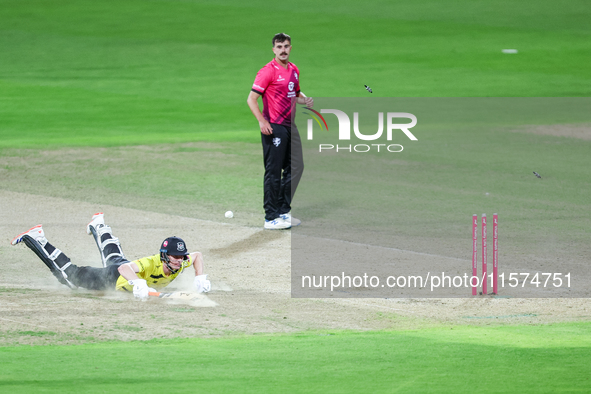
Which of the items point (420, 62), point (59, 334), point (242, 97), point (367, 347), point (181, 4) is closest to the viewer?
point (367, 347)

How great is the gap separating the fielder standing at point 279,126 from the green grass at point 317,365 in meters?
5.40

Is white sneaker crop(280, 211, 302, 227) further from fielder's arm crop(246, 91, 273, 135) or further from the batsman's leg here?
the batsman's leg

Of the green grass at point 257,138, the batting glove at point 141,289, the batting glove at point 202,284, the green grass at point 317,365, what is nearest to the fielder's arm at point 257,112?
the green grass at point 257,138

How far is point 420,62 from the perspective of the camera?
32.6m

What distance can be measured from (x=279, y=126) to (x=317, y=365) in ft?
21.5

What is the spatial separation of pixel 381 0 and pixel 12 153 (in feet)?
82.0

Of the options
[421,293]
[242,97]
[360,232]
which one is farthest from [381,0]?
[421,293]

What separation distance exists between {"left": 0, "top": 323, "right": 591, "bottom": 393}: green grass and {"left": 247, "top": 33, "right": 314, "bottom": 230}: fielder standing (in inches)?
213

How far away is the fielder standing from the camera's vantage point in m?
12.5

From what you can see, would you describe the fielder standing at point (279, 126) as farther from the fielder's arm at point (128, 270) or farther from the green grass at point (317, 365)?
the green grass at point (317, 365)

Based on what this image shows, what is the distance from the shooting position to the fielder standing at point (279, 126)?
12.5m

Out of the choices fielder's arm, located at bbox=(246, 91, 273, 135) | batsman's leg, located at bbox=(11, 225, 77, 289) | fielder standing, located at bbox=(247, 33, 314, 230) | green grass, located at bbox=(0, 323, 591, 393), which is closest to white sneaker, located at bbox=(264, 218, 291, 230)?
fielder standing, located at bbox=(247, 33, 314, 230)

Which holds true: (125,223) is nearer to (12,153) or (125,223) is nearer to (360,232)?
(360,232)

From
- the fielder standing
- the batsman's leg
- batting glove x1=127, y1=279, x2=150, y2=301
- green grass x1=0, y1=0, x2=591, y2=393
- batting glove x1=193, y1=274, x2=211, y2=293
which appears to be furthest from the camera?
the fielder standing
